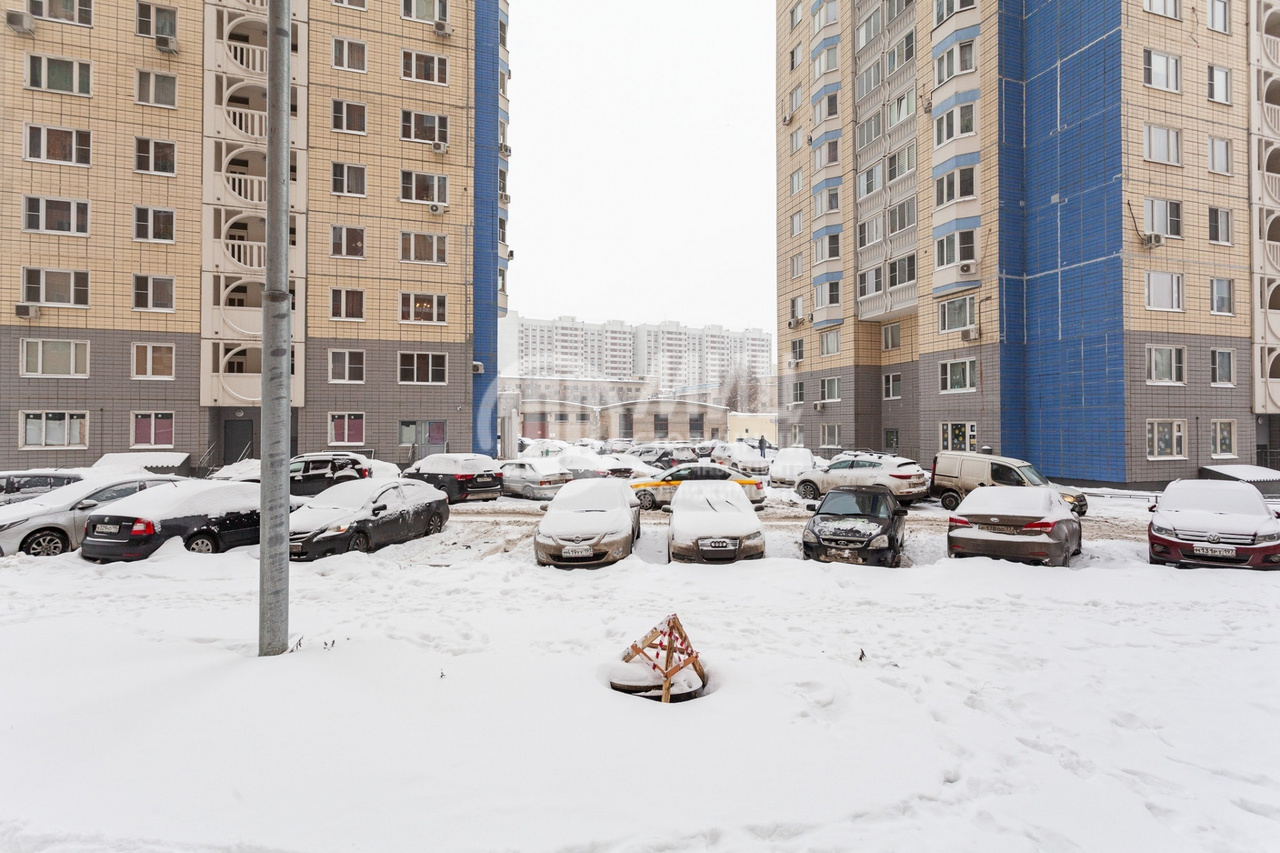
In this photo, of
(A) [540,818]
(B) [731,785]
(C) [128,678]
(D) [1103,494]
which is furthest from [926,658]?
(D) [1103,494]

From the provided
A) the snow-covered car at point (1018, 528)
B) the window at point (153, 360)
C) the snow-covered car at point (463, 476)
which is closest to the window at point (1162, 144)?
the snow-covered car at point (1018, 528)

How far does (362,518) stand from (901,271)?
29.3 metres

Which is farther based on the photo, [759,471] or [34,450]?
[759,471]

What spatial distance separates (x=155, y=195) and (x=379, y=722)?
29979 millimetres

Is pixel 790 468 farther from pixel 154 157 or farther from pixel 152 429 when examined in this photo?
pixel 154 157

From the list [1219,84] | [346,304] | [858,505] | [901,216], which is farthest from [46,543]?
[1219,84]

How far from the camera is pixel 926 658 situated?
6422 mm

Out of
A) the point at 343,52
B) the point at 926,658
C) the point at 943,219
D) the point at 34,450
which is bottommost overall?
the point at 926,658

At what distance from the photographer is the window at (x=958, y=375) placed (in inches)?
1054

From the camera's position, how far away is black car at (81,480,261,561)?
34.0 ft

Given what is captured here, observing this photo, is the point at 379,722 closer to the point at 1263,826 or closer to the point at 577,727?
the point at 577,727

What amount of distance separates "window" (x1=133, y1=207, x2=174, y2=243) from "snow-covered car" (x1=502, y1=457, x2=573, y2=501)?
18.0 metres

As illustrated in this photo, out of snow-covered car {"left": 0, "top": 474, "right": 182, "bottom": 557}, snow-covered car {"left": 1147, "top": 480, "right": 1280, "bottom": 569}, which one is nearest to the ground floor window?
snow-covered car {"left": 1147, "top": 480, "right": 1280, "bottom": 569}

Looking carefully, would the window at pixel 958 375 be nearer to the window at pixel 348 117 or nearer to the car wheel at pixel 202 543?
the car wheel at pixel 202 543
